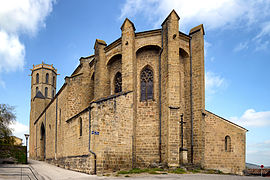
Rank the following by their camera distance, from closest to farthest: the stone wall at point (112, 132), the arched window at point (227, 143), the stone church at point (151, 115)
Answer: the stone wall at point (112, 132) < the stone church at point (151, 115) < the arched window at point (227, 143)

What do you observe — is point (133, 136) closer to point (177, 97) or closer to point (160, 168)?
point (160, 168)

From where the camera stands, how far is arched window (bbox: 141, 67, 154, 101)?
54.7ft

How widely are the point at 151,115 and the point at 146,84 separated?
2144mm

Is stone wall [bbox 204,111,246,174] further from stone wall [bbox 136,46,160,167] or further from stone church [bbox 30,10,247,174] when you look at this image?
stone wall [bbox 136,46,160,167]

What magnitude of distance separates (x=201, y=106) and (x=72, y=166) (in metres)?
9.11

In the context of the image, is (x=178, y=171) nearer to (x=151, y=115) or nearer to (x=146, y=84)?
(x=151, y=115)

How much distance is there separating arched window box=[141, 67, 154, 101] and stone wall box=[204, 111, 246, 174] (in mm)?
4297

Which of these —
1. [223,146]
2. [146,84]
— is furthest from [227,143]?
[146,84]

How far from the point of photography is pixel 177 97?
591 inches

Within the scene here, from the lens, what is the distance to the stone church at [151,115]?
557 inches

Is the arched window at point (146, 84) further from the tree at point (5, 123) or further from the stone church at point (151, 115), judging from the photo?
the tree at point (5, 123)

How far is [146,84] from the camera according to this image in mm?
16859

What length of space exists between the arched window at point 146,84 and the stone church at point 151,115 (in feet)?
0.22

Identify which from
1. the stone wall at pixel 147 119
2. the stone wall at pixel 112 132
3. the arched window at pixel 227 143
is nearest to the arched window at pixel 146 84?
the stone wall at pixel 147 119
